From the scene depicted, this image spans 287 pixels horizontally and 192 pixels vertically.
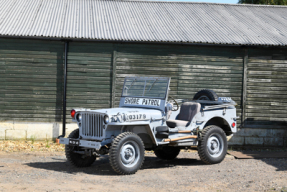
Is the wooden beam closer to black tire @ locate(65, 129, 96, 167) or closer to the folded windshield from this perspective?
the folded windshield

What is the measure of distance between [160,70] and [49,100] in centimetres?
371

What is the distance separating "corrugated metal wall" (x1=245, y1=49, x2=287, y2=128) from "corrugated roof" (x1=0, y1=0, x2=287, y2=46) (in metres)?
0.61

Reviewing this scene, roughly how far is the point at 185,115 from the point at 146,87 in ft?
3.93

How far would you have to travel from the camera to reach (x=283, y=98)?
13062 mm

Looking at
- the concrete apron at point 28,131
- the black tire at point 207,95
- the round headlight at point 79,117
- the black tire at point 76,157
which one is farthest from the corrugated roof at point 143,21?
the black tire at point 76,157

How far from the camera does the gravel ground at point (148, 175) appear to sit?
6.45m

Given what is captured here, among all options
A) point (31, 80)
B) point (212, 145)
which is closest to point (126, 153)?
point (212, 145)

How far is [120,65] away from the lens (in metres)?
12.5

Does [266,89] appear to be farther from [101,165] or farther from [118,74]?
[101,165]

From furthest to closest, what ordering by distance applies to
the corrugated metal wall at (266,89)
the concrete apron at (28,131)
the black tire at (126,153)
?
the corrugated metal wall at (266,89) < the concrete apron at (28,131) < the black tire at (126,153)

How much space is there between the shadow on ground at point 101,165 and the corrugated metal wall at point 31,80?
3.32 meters

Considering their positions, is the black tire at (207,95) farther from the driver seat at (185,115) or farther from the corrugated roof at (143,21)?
the corrugated roof at (143,21)

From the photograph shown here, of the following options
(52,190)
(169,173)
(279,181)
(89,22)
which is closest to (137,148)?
(169,173)

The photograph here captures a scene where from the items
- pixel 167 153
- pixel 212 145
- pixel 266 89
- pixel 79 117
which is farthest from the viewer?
pixel 266 89
